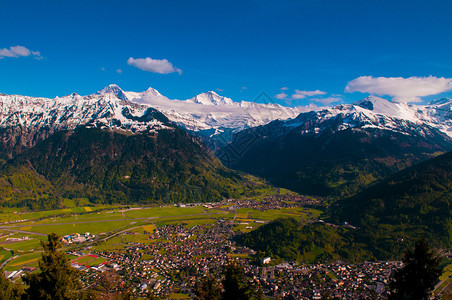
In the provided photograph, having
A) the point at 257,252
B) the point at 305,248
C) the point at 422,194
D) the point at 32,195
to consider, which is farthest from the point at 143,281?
the point at 32,195

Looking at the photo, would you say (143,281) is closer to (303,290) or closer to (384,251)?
(303,290)

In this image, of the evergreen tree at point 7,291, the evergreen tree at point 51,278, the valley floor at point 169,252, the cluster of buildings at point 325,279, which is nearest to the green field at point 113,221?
the valley floor at point 169,252

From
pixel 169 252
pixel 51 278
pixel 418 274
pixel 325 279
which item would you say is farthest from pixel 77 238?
pixel 418 274

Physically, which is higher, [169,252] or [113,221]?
[113,221]

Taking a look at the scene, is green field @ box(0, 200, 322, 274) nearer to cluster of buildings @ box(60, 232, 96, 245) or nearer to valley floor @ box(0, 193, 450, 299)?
valley floor @ box(0, 193, 450, 299)

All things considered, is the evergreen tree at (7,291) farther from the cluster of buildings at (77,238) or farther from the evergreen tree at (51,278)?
the cluster of buildings at (77,238)

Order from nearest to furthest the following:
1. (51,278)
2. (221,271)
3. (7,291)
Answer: (51,278) < (7,291) < (221,271)

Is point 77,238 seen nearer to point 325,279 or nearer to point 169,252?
point 169,252

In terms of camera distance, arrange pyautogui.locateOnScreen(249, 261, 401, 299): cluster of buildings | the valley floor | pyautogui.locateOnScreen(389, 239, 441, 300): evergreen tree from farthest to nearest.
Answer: the valley floor
pyautogui.locateOnScreen(249, 261, 401, 299): cluster of buildings
pyautogui.locateOnScreen(389, 239, 441, 300): evergreen tree

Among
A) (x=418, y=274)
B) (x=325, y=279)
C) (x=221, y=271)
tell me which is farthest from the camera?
(x=221, y=271)

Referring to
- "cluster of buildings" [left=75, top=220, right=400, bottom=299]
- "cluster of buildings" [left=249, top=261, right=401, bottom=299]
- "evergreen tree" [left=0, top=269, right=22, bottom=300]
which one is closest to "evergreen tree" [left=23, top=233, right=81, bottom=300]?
"evergreen tree" [left=0, top=269, right=22, bottom=300]
